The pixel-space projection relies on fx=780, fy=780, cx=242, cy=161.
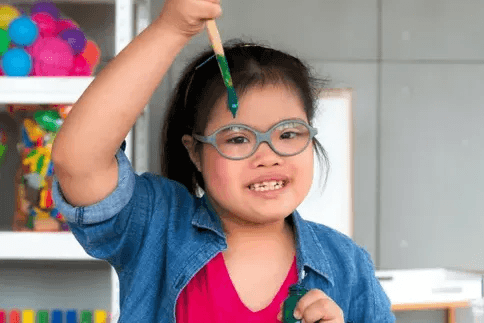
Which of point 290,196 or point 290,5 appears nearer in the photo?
point 290,196

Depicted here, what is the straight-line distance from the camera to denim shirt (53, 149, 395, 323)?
3.07ft

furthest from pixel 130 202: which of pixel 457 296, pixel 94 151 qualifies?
pixel 457 296

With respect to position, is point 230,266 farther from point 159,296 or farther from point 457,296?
point 457,296

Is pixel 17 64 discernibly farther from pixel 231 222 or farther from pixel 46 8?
pixel 231 222

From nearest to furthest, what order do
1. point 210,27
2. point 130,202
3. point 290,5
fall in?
point 210,27
point 130,202
point 290,5

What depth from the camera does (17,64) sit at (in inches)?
85.9

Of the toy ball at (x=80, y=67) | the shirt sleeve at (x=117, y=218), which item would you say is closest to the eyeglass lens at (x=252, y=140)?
the shirt sleeve at (x=117, y=218)

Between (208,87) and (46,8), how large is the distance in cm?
146

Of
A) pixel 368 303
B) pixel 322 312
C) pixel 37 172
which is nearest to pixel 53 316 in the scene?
pixel 37 172

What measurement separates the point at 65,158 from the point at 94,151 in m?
0.03

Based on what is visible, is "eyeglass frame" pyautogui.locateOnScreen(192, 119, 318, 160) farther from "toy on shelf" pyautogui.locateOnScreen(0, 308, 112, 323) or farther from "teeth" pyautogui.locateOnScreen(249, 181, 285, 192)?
"toy on shelf" pyautogui.locateOnScreen(0, 308, 112, 323)

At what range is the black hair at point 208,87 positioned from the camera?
1011 millimetres

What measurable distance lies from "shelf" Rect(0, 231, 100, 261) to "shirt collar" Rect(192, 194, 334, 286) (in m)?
1.23

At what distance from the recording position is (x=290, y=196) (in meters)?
0.95
